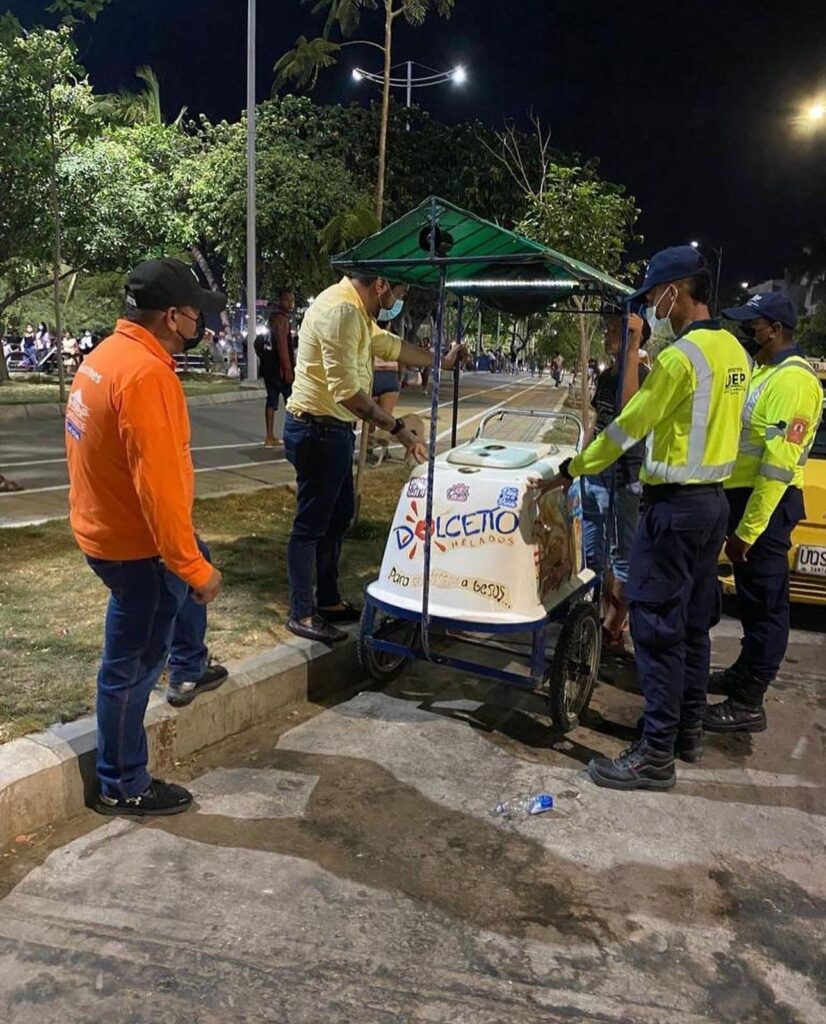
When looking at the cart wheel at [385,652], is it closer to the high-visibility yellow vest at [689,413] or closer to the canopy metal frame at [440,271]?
the canopy metal frame at [440,271]

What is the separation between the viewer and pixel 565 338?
13320mm

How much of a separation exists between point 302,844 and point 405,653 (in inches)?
45.9

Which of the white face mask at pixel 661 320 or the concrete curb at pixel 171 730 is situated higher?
the white face mask at pixel 661 320

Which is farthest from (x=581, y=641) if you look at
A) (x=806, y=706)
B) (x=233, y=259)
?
(x=233, y=259)

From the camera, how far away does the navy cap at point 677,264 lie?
3.43m

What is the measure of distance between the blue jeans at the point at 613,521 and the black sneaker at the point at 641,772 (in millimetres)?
1397

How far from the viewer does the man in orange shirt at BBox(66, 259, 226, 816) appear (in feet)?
8.80

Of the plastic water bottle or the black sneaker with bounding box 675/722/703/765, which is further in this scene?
the black sneaker with bounding box 675/722/703/765

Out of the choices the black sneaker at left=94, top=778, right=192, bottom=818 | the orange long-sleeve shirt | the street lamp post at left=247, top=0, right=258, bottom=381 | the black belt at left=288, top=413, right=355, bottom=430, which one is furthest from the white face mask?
the street lamp post at left=247, top=0, right=258, bottom=381

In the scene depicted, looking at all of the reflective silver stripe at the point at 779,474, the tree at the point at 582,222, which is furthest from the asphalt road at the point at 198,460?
the reflective silver stripe at the point at 779,474

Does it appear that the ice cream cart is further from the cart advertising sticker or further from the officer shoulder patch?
the officer shoulder patch

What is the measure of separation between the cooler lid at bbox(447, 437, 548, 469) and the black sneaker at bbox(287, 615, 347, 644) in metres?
1.12

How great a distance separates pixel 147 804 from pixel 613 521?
9.25 feet

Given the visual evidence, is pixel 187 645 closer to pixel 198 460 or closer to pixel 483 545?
pixel 483 545
